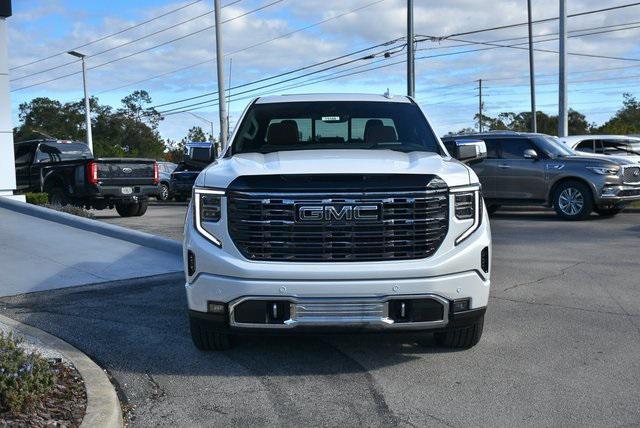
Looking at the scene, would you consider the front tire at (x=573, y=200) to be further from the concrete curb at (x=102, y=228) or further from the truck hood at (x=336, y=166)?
the truck hood at (x=336, y=166)

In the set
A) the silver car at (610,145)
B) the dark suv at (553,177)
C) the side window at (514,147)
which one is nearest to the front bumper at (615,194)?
the dark suv at (553,177)

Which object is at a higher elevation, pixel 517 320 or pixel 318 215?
pixel 318 215

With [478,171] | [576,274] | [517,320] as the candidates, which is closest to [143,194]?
[478,171]

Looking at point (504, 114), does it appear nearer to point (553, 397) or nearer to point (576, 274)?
point (576, 274)

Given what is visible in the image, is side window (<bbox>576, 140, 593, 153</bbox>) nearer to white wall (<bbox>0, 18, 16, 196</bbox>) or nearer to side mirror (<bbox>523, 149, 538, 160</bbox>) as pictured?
side mirror (<bbox>523, 149, 538, 160</bbox>)

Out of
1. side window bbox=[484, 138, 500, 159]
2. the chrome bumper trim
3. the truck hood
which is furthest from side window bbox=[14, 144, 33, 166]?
the chrome bumper trim

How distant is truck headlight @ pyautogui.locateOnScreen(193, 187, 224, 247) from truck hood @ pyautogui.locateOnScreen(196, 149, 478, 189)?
63mm

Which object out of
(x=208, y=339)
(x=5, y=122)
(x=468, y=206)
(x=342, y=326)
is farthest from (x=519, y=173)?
(x=342, y=326)

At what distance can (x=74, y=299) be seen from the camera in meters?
7.69

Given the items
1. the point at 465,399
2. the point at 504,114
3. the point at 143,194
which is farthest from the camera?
the point at 504,114

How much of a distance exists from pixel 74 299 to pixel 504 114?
234 ft

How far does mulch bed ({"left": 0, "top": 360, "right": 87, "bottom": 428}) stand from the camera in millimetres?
4145

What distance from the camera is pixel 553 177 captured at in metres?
15.6

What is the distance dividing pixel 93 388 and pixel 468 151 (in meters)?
3.89
